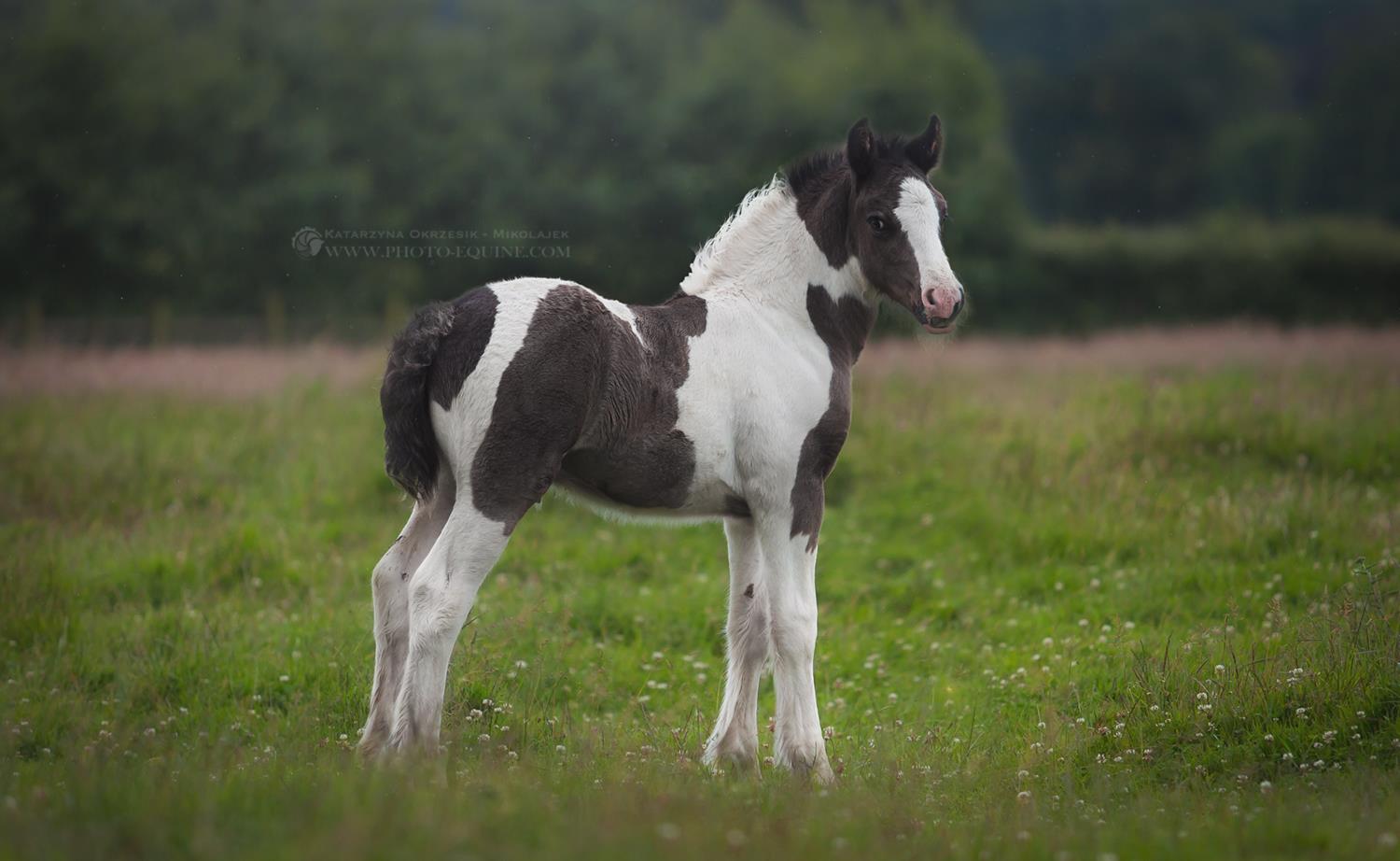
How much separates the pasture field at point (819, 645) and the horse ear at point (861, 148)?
2462mm

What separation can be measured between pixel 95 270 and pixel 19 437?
16.9 m

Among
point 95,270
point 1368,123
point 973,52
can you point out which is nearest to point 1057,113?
point 1368,123

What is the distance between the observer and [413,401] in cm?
482

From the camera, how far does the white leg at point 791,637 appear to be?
5328mm

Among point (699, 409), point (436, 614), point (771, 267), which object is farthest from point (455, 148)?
point (436, 614)

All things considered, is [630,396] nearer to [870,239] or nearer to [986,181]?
[870,239]

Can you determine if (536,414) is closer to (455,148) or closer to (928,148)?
(928,148)

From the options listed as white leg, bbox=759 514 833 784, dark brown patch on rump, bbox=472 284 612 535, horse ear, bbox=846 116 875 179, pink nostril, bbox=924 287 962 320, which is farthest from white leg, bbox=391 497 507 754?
horse ear, bbox=846 116 875 179

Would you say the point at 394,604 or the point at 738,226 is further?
the point at 738,226

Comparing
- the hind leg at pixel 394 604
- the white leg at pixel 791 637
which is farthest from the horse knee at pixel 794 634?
the hind leg at pixel 394 604

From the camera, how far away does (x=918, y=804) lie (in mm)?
4797

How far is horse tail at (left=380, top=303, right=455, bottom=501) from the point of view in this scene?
4.81 m

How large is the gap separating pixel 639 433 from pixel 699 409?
30 cm

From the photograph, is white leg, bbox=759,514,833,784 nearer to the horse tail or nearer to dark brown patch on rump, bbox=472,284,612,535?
dark brown patch on rump, bbox=472,284,612,535
